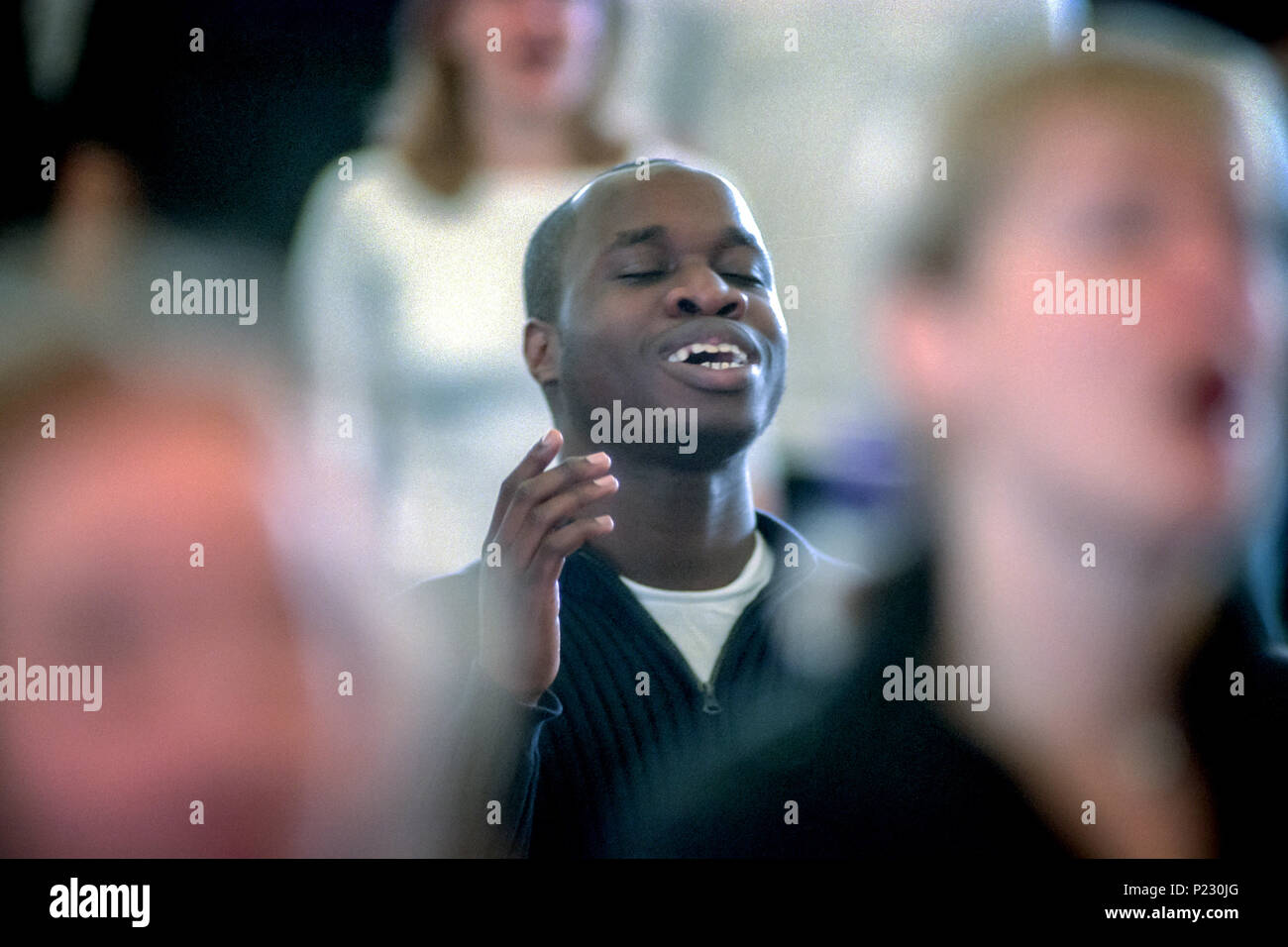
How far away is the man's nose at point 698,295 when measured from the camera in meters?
1.42

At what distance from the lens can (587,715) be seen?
56.1 inches

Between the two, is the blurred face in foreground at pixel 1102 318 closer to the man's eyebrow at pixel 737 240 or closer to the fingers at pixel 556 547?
the man's eyebrow at pixel 737 240

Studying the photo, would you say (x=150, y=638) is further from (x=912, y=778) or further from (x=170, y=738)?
(x=912, y=778)

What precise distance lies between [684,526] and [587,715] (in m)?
0.25

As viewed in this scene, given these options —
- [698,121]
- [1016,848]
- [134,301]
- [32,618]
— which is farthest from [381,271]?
[1016,848]

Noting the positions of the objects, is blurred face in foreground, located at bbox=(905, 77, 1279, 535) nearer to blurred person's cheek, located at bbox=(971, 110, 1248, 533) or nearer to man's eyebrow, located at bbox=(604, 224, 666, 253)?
blurred person's cheek, located at bbox=(971, 110, 1248, 533)

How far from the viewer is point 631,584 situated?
56.4 inches

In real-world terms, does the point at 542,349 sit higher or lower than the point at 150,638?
higher

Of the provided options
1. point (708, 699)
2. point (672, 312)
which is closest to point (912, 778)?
point (708, 699)

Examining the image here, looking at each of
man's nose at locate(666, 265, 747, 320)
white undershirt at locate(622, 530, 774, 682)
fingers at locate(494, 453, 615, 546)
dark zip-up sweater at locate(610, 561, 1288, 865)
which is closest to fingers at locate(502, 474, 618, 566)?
fingers at locate(494, 453, 615, 546)

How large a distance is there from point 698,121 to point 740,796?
0.81m

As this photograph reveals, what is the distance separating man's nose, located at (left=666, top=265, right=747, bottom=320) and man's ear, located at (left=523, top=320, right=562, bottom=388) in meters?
0.14

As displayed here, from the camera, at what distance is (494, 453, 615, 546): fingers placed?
141cm
